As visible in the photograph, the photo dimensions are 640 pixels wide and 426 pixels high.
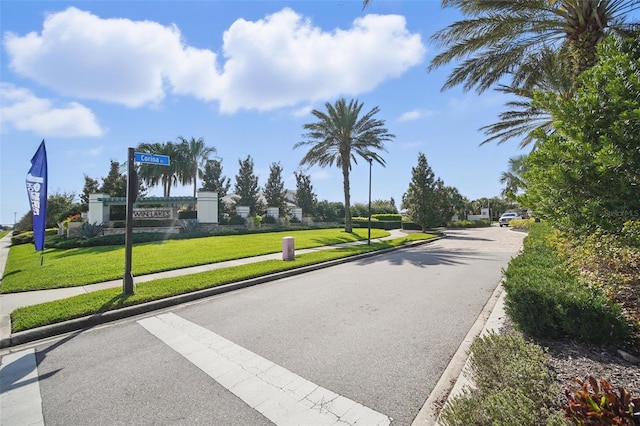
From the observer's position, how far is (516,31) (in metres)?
9.02

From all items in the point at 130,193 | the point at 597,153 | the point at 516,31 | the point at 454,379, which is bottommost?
the point at 454,379

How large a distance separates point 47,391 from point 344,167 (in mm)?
23153

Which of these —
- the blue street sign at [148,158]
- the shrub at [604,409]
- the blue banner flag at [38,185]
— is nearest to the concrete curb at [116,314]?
the blue street sign at [148,158]

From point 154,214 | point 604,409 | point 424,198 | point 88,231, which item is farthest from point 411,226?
point 604,409

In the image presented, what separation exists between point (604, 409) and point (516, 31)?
1041cm

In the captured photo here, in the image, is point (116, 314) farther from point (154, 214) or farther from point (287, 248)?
point (154, 214)

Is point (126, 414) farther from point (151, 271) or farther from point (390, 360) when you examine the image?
point (151, 271)

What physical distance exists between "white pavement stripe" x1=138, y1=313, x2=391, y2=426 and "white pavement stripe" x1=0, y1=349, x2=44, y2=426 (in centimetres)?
149

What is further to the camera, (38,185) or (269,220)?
(269,220)

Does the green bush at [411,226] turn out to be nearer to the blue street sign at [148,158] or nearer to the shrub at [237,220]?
the shrub at [237,220]

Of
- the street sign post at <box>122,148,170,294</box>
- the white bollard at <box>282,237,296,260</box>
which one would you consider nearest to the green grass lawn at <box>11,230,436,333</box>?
the street sign post at <box>122,148,170,294</box>

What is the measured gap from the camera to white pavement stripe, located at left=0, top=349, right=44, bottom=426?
299 centimetres

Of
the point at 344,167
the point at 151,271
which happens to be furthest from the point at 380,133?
the point at 151,271

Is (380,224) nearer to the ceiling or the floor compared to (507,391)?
nearer to the ceiling
